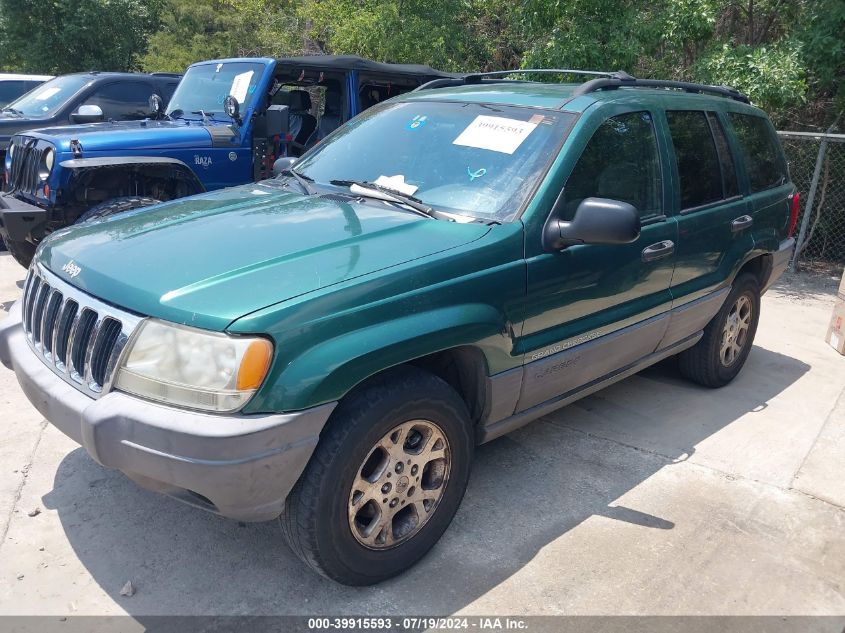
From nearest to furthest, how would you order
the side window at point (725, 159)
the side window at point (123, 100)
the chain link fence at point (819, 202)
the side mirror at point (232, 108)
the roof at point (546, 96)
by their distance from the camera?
the roof at point (546, 96) → the side window at point (725, 159) → the side mirror at point (232, 108) → the chain link fence at point (819, 202) → the side window at point (123, 100)

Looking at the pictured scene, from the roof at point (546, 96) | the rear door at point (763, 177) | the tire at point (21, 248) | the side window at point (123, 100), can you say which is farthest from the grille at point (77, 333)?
the side window at point (123, 100)

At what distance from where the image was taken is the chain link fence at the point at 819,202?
8789mm

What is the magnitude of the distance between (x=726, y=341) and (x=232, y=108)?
467 centimetres

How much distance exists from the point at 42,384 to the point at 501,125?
2.29m

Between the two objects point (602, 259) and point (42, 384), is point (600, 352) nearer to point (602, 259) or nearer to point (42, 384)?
point (602, 259)

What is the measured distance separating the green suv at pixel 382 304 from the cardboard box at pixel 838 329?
7.54ft

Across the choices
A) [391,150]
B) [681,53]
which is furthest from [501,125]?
[681,53]

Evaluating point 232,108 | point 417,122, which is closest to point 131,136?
point 232,108

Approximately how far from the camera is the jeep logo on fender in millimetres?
2828

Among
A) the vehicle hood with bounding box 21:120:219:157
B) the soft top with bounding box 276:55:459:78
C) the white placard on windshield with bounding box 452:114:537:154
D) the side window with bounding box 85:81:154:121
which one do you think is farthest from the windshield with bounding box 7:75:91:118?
the white placard on windshield with bounding box 452:114:537:154

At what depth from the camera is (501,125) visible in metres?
3.54

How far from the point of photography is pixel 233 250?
282cm

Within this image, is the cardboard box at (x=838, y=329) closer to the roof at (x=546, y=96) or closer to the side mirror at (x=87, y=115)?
Result: the roof at (x=546, y=96)

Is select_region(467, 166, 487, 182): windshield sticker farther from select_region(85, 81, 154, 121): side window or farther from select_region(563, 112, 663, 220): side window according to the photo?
select_region(85, 81, 154, 121): side window
